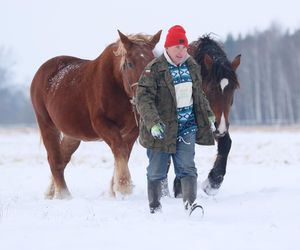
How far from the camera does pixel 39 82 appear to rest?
31.9ft

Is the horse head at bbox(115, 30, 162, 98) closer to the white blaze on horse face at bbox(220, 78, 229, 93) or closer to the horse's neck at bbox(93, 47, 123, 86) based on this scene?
the horse's neck at bbox(93, 47, 123, 86)

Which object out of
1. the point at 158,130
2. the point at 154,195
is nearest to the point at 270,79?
the point at 154,195

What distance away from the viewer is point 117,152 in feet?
25.0

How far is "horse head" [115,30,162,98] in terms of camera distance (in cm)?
743

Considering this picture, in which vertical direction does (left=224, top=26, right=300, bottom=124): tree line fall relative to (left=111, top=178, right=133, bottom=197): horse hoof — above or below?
below

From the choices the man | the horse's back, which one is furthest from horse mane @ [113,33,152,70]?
the man

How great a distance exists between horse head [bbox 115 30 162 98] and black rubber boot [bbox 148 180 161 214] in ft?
5.14

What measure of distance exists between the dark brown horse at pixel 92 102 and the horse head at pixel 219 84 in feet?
2.47

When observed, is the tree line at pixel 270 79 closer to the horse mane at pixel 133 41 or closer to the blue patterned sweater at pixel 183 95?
the horse mane at pixel 133 41

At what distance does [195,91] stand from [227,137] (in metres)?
2.31

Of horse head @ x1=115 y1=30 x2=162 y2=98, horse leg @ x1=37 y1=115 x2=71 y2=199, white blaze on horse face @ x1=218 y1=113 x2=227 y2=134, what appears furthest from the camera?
horse leg @ x1=37 y1=115 x2=71 y2=199

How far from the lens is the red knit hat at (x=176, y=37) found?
577 cm

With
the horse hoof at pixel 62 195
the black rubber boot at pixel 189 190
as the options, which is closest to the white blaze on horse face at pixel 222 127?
the black rubber boot at pixel 189 190

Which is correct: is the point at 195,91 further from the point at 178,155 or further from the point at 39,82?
the point at 39,82
